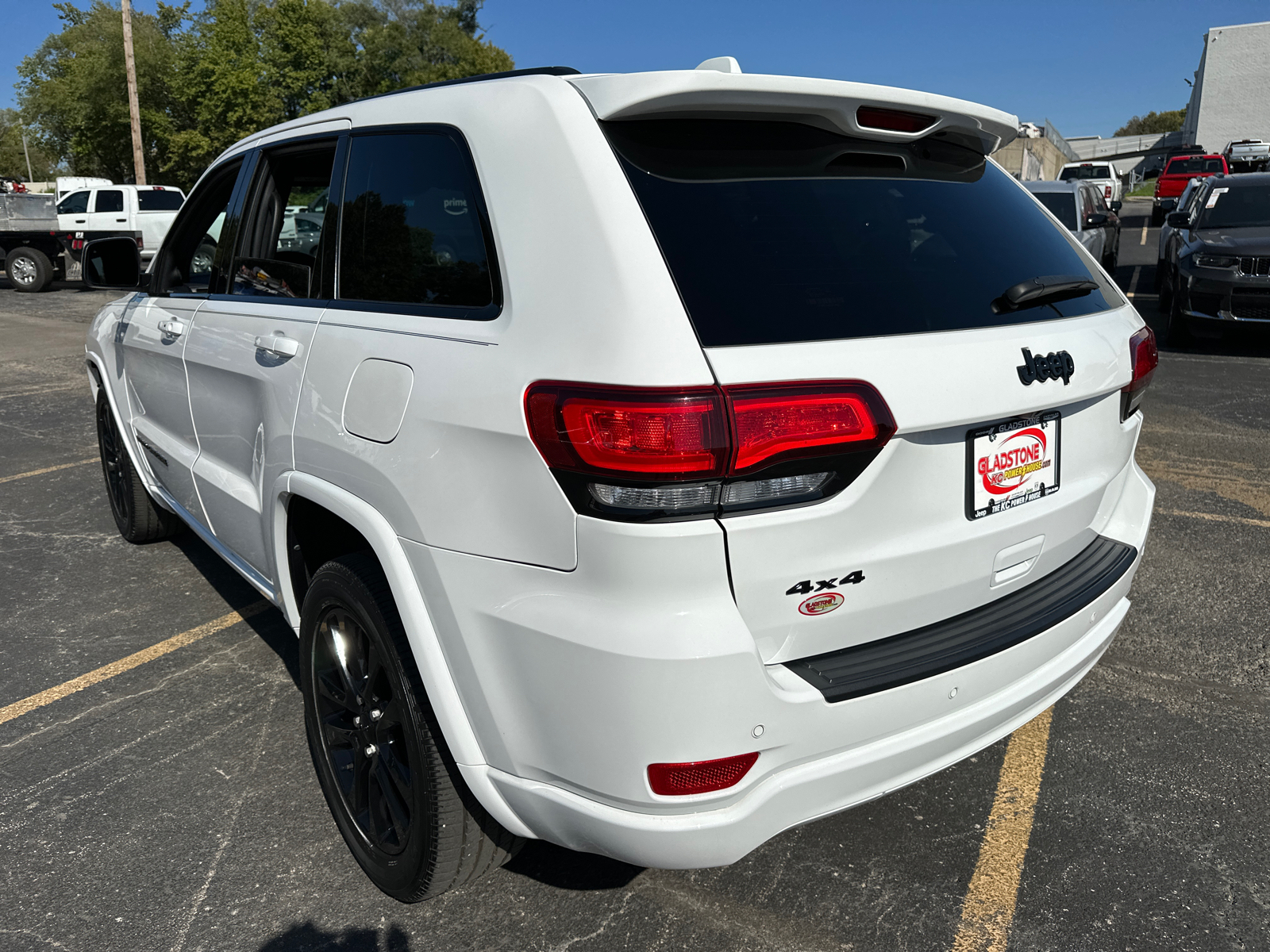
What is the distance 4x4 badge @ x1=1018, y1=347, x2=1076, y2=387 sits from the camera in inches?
81.0

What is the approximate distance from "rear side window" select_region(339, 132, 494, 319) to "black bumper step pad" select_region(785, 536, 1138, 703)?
3.30ft

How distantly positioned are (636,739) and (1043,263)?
1.63 m

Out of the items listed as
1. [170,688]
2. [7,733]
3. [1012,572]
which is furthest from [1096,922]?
[7,733]

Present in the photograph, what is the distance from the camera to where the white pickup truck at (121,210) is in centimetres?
2088

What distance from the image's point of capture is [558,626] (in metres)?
1.77

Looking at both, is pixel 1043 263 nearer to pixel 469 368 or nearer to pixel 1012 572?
pixel 1012 572

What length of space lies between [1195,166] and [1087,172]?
4.33 m

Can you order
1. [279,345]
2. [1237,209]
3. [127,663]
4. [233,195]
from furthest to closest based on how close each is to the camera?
[1237,209] < [127,663] < [233,195] < [279,345]

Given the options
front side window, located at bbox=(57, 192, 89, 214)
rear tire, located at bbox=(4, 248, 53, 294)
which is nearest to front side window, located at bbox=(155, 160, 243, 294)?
rear tire, located at bbox=(4, 248, 53, 294)

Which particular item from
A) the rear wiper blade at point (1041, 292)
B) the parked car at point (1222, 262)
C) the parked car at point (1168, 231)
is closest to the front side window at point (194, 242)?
the rear wiper blade at point (1041, 292)

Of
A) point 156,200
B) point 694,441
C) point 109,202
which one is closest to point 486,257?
point 694,441

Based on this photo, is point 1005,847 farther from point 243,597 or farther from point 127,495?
point 127,495

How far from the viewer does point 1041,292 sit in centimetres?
225

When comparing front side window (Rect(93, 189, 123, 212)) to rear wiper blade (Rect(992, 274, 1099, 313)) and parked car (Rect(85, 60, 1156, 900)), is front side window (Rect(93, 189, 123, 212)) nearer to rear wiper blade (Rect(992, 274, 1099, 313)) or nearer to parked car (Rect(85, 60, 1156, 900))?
parked car (Rect(85, 60, 1156, 900))
